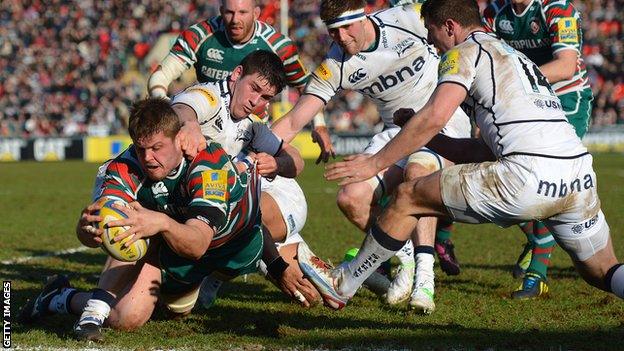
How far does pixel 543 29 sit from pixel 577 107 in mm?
848

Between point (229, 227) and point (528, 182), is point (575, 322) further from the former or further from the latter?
point (229, 227)

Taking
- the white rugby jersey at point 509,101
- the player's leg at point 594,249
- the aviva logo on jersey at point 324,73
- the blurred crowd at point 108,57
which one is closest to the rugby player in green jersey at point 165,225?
the aviva logo on jersey at point 324,73

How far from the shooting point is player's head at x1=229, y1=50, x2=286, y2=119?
749 centimetres

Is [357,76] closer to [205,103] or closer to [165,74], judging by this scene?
[205,103]

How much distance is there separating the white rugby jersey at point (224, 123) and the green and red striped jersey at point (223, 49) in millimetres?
1756

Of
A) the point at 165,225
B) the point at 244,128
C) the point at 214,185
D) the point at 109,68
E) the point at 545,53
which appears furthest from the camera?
the point at 109,68

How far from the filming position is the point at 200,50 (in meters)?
10.0

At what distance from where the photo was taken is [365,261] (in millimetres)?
6488

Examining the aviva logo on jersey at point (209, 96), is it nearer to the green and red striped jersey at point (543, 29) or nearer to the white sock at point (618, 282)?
the green and red striped jersey at point (543, 29)

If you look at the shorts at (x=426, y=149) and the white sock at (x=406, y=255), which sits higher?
the shorts at (x=426, y=149)

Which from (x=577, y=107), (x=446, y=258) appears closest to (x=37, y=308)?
(x=446, y=258)

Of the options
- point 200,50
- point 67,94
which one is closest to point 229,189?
point 200,50

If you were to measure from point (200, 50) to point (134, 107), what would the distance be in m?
3.82

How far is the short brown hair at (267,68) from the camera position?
7.48 meters
